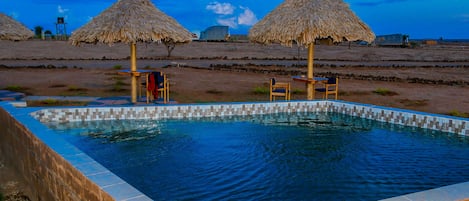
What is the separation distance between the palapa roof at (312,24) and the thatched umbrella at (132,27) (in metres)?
2.17

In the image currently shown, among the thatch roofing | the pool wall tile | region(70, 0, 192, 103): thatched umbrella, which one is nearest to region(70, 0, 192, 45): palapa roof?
region(70, 0, 192, 103): thatched umbrella

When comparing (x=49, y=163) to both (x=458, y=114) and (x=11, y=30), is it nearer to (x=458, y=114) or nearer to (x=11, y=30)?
(x=11, y=30)

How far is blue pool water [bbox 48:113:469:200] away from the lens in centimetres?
438

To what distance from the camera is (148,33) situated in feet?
27.8

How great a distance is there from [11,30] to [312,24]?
6.87 meters

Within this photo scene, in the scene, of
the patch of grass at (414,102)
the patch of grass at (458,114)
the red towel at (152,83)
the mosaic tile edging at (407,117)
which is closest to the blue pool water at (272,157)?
the mosaic tile edging at (407,117)

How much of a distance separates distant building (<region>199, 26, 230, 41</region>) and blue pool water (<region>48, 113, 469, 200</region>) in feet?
143

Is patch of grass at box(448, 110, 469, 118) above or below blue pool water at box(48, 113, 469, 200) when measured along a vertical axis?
above

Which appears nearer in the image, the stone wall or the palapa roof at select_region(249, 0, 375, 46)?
the stone wall

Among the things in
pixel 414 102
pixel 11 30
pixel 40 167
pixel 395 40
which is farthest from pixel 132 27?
pixel 395 40

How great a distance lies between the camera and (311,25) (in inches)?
366

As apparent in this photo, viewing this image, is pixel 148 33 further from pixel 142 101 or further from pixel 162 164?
pixel 162 164

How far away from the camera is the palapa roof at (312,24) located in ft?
30.8

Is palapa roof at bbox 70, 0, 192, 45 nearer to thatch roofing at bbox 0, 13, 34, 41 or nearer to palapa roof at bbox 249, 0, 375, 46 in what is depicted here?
thatch roofing at bbox 0, 13, 34, 41
